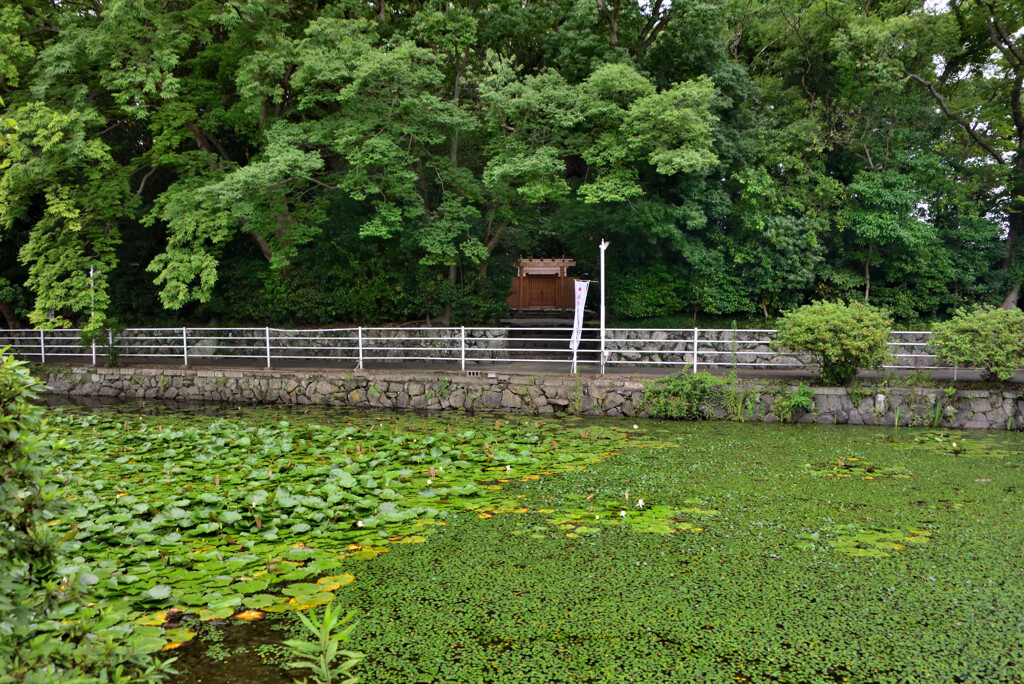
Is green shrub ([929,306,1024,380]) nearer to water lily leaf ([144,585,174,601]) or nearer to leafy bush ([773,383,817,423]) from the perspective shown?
leafy bush ([773,383,817,423])

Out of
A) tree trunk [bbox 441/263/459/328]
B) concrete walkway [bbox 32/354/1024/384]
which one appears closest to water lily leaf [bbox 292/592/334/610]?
concrete walkway [bbox 32/354/1024/384]

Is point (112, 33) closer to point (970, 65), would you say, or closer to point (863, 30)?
point (863, 30)

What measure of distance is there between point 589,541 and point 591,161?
30.6 ft

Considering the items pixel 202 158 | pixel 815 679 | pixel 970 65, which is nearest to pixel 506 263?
pixel 202 158

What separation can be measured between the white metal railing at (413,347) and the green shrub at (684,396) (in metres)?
1.56

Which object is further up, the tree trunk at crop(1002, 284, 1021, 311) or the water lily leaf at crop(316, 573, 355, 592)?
the tree trunk at crop(1002, 284, 1021, 311)

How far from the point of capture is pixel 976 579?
14.0ft

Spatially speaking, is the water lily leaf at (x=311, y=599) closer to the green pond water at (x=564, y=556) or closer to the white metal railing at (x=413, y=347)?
the green pond water at (x=564, y=556)

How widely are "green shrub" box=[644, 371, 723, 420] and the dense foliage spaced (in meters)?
4.00

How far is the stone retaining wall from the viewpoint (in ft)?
30.7

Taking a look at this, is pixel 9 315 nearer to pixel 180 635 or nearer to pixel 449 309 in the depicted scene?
pixel 449 309

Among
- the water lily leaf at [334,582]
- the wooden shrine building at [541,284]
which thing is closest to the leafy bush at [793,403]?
the water lily leaf at [334,582]

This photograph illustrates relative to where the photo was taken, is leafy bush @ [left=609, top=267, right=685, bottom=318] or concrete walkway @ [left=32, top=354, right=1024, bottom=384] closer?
concrete walkway @ [left=32, top=354, right=1024, bottom=384]

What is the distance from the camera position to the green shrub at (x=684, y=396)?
32.9ft
